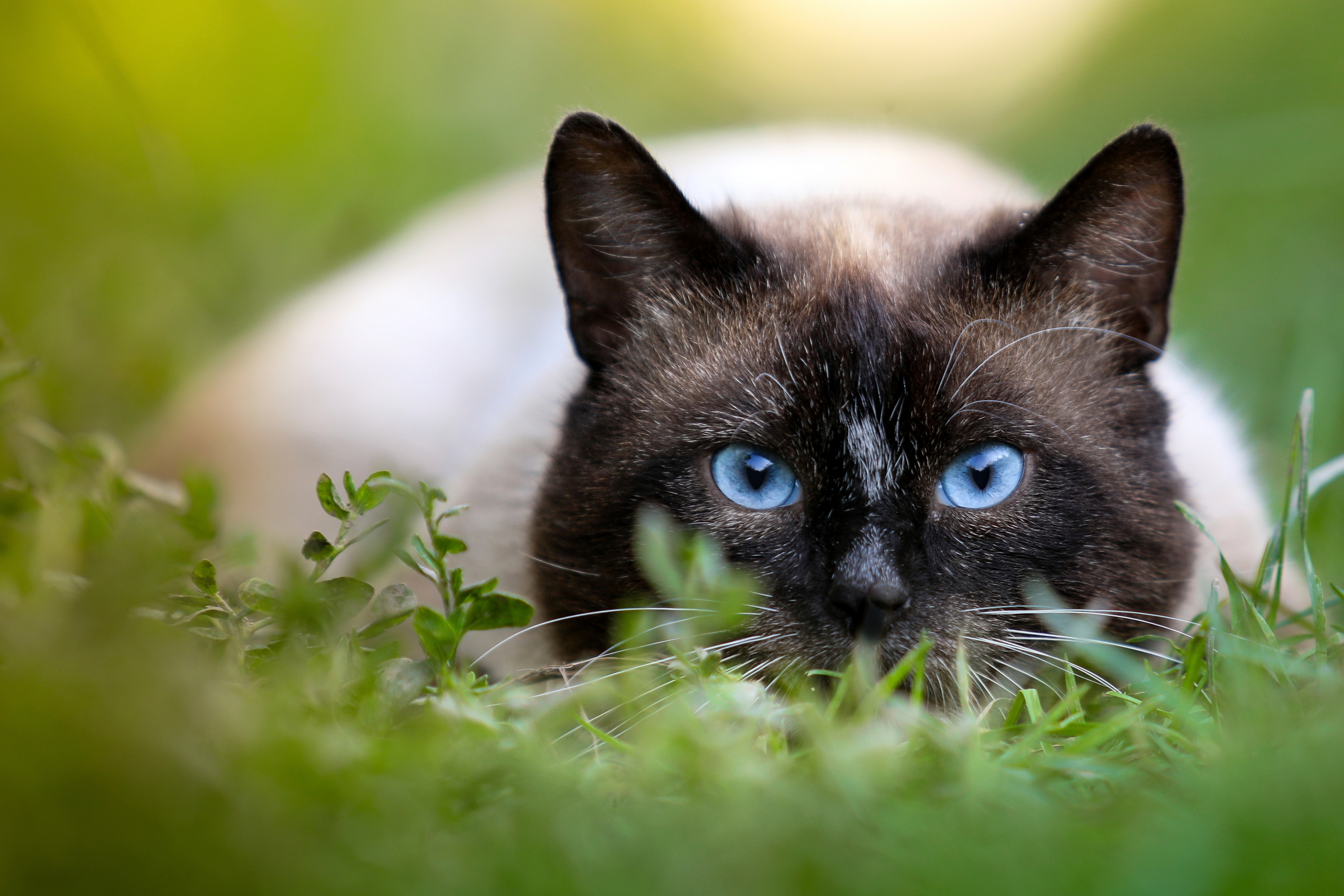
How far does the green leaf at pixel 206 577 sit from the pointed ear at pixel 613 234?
0.91 metres

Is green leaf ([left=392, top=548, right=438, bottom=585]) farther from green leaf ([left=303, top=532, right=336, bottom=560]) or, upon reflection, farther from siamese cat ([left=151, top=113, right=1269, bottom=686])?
siamese cat ([left=151, top=113, right=1269, bottom=686])

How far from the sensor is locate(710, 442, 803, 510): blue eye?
1.80 meters

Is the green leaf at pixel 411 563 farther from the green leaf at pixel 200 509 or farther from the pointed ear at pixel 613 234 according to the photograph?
the pointed ear at pixel 613 234

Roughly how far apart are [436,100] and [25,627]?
18.9ft

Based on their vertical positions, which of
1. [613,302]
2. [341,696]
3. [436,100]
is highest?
[436,100]

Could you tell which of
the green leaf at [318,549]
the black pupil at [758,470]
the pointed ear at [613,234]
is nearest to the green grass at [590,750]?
the green leaf at [318,549]

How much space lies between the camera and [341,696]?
141 cm

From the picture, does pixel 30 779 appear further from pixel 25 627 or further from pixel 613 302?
pixel 613 302

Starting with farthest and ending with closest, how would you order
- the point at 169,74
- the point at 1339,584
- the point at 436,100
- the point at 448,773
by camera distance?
the point at 436,100 → the point at 169,74 → the point at 1339,584 → the point at 448,773

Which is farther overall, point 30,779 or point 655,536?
point 655,536

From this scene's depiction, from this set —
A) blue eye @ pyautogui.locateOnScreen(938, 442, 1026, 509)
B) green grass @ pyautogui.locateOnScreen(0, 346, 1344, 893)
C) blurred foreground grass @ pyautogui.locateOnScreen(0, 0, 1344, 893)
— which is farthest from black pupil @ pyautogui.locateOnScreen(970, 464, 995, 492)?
blurred foreground grass @ pyautogui.locateOnScreen(0, 0, 1344, 893)

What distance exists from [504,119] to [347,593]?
539cm

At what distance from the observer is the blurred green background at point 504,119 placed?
121 inches

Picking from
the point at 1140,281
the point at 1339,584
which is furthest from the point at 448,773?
the point at 1339,584
